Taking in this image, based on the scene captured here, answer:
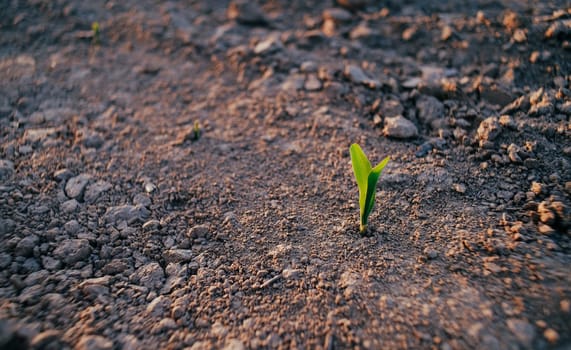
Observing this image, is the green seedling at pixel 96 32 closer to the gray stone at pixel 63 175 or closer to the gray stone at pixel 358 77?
the gray stone at pixel 63 175

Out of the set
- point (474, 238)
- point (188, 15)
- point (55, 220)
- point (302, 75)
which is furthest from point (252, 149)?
point (188, 15)

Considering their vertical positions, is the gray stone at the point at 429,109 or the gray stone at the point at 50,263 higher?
the gray stone at the point at 429,109

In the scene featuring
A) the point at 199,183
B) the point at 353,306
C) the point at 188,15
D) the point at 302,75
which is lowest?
the point at 353,306

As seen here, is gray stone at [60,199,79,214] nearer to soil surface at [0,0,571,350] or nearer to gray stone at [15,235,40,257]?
soil surface at [0,0,571,350]

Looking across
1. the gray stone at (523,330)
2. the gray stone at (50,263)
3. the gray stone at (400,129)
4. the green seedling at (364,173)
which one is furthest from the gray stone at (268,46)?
the gray stone at (523,330)

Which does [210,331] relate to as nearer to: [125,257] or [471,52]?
[125,257]

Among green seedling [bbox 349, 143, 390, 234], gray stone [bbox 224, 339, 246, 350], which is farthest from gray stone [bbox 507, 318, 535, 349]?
gray stone [bbox 224, 339, 246, 350]

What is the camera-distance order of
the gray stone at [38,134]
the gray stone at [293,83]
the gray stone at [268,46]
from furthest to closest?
the gray stone at [268,46]
the gray stone at [293,83]
the gray stone at [38,134]
